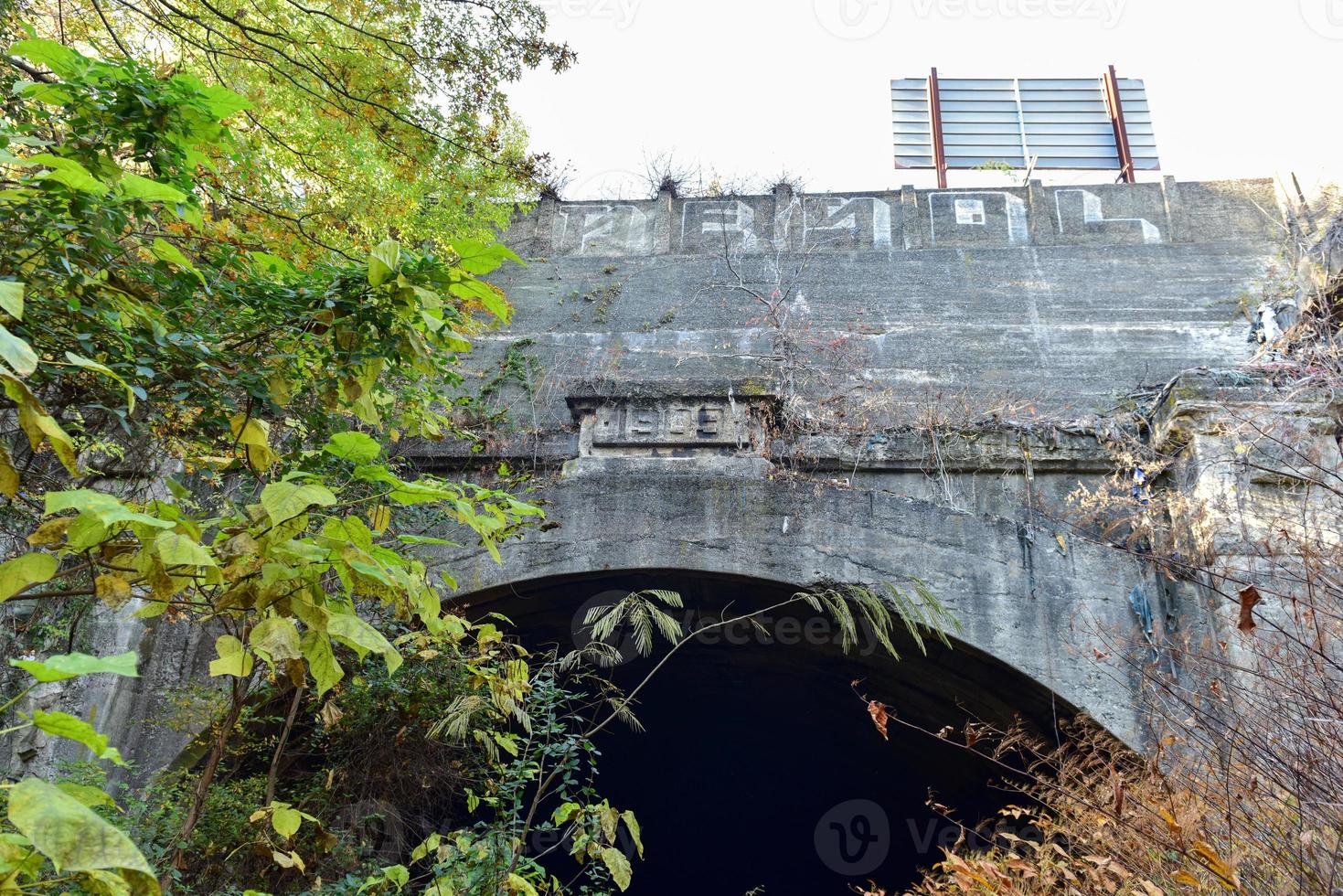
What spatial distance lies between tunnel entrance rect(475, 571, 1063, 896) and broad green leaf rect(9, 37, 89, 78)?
430cm

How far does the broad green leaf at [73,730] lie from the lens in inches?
66.2

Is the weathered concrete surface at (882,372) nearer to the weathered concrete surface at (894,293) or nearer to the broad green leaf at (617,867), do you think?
the weathered concrete surface at (894,293)

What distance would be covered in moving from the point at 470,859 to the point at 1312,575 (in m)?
3.90

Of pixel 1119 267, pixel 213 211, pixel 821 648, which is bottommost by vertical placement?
pixel 821 648

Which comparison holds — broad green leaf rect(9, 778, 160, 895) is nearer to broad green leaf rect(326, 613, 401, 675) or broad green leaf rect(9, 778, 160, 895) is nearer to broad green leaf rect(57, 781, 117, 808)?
broad green leaf rect(57, 781, 117, 808)

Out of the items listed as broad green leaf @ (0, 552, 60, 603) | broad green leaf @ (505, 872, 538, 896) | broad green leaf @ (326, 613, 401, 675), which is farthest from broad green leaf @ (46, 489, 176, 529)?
→ broad green leaf @ (505, 872, 538, 896)

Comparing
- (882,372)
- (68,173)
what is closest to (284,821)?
(68,173)

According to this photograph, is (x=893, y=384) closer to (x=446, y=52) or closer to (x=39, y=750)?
(x=446, y=52)

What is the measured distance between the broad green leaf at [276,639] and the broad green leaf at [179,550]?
0.30 meters

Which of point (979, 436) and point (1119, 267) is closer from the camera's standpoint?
point (979, 436)

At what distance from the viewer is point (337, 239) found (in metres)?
7.03

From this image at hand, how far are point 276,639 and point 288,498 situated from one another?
13.1 inches

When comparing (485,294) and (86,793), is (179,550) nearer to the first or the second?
(86,793)

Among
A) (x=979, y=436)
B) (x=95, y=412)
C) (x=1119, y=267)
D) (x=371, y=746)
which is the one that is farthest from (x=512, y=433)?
(x=1119, y=267)
